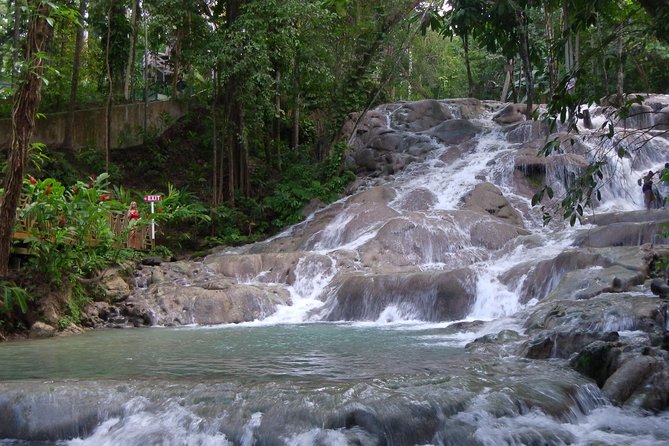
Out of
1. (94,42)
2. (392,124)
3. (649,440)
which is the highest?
(94,42)

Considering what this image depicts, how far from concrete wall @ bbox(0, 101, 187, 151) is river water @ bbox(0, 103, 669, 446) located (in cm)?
1448

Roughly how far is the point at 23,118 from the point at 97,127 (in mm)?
14943

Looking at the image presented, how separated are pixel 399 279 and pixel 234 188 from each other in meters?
10.6

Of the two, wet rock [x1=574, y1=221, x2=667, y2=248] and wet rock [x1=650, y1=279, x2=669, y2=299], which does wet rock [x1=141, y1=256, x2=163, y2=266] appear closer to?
wet rock [x1=574, y1=221, x2=667, y2=248]

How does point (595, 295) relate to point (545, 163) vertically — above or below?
below

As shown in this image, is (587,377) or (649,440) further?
(587,377)

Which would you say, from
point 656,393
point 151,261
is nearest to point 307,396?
point 656,393

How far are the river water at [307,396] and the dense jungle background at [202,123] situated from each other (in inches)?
88.9

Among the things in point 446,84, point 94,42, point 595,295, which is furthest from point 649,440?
point 446,84

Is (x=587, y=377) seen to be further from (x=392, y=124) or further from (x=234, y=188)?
(x=392, y=124)

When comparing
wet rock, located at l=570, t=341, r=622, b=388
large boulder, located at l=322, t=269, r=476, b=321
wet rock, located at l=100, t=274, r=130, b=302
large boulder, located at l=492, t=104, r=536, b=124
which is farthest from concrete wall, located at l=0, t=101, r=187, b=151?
wet rock, located at l=570, t=341, r=622, b=388

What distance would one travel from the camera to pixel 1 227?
9.74 m

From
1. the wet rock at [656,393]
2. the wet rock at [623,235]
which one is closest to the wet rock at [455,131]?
the wet rock at [623,235]

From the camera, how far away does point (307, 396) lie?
5734 millimetres
